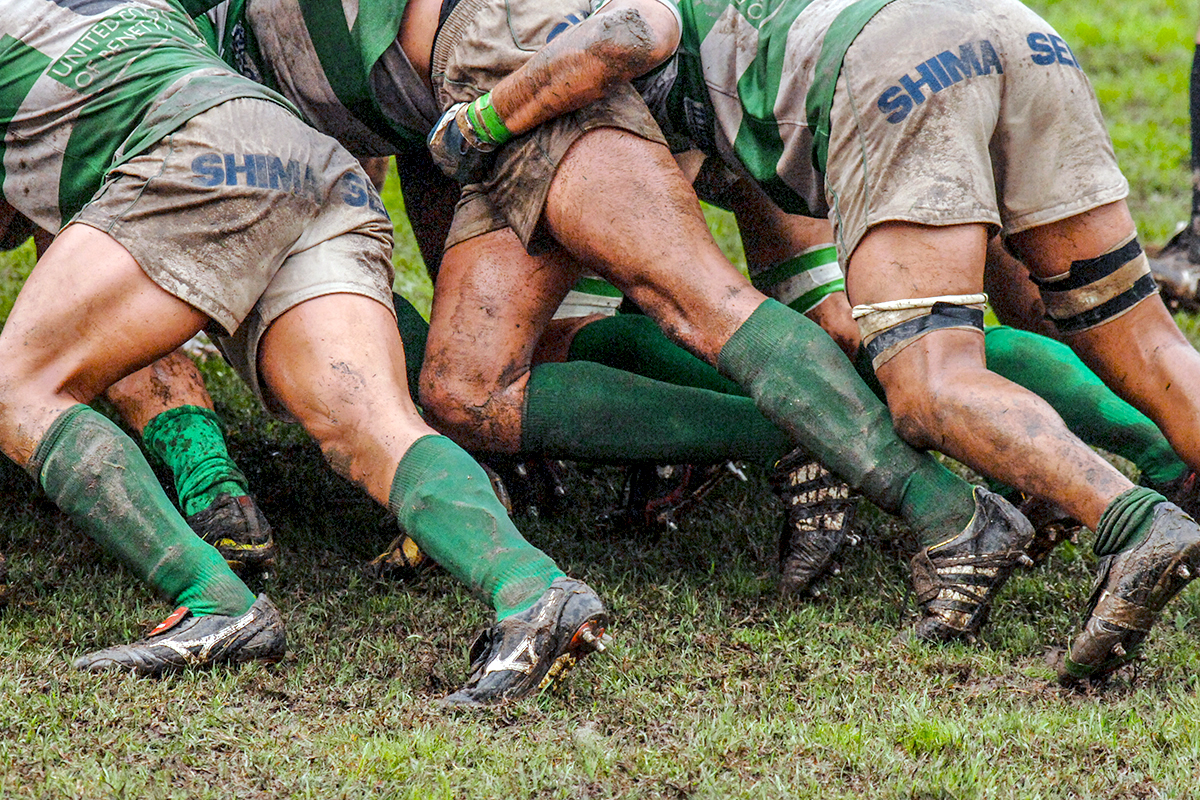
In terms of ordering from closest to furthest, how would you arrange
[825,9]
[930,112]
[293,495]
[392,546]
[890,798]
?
[890,798] → [930,112] → [825,9] → [392,546] → [293,495]

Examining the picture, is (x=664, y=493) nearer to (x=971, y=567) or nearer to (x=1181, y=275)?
(x=971, y=567)

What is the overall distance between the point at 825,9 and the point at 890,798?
1.75 metres

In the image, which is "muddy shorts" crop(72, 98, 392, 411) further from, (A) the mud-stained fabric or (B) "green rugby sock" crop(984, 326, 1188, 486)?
(B) "green rugby sock" crop(984, 326, 1188, 486)

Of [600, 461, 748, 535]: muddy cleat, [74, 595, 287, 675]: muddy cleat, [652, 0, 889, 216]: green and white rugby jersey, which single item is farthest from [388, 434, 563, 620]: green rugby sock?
[652, 0, 889, 216]: green and white rugby jersey

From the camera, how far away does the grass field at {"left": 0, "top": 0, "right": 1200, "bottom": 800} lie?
218 centimetres

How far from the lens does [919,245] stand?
2.80 m

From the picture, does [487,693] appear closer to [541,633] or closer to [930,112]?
[541,633]

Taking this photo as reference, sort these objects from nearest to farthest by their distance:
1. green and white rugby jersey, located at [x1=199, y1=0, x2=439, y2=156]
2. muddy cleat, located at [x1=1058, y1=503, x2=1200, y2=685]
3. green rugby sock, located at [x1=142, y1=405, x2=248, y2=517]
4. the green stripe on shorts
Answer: muddy cleat, located at [x1=1058, y1=503, x2=1200, y2=685], green rugby sock, located at [x1=142, y1=405, x2=248, y2=517], green and white rugby jersey, located at [x1=199, y1=0, x2=439, y2=156], the green stripe on shorts

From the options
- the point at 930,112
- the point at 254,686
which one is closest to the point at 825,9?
the point at 930,112

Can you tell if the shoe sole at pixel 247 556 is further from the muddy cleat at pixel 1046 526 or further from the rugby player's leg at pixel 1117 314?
the rugby player's leg at pixel 1117 314

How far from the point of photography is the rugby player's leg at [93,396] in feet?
8.51

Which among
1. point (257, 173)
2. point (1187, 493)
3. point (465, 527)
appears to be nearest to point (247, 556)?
point (465, 527)

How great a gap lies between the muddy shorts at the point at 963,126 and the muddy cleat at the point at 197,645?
1.46 m

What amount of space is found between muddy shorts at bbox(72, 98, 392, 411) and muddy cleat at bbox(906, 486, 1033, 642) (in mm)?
1331
